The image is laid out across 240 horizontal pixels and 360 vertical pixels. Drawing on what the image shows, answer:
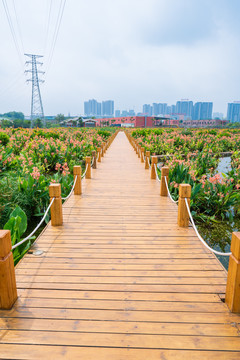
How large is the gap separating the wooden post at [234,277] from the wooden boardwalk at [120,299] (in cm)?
10

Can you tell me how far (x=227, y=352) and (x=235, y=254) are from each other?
2.35 feet

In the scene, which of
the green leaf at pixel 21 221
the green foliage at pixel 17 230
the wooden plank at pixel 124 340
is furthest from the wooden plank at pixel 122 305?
the green leaf at pixel 21 221

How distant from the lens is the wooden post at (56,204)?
392 centimetres

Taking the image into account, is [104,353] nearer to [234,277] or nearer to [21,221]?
[234,277]

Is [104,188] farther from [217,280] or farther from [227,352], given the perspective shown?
[227,352]

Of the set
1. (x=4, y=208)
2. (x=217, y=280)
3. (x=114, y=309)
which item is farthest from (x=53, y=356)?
(x=4, y=208)

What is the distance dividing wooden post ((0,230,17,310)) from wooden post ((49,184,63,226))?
177cm

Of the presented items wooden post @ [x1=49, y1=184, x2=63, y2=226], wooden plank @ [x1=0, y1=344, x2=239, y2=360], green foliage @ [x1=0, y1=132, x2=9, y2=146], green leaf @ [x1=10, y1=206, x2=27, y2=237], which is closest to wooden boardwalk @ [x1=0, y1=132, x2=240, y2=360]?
wooden plank @ [x1=0, y1=344, x2=239, y2=360]

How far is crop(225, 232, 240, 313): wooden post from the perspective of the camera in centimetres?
208

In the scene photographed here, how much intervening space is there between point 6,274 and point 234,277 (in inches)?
77.0

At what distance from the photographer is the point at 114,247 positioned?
3396 millimetres

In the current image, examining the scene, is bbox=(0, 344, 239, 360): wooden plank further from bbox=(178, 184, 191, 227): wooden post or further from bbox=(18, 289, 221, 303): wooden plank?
bbox=(178, 184, 191, 227): wooden post

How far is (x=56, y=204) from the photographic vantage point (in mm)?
3977

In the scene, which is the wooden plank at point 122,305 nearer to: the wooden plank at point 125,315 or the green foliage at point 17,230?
the wooden plank at point 125,315
